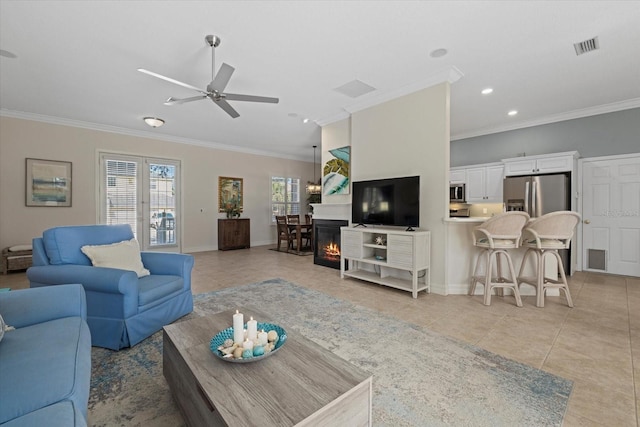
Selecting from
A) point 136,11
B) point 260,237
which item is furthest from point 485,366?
point 260,237

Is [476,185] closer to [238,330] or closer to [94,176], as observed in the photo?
[238,330]

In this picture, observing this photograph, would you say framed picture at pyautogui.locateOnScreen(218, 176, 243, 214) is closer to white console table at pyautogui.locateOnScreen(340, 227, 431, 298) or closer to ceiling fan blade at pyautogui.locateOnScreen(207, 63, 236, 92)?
white console table at pyautogui.locateOnScreen(340, 227, 431, 298)

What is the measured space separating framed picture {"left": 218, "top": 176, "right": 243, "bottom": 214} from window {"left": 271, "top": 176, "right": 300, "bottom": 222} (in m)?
1.12

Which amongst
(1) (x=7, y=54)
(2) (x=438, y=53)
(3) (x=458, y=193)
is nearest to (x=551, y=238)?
(2) (x=438, y=53)

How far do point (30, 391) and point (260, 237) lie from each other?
741 cm

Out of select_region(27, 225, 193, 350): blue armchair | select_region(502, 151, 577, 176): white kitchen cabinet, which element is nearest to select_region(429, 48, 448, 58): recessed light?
select_region(502, 151, 577, 176): white kitchen cabinet

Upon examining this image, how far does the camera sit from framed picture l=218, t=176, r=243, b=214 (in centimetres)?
747

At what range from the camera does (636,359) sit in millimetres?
2010

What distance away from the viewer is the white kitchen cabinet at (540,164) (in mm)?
4613

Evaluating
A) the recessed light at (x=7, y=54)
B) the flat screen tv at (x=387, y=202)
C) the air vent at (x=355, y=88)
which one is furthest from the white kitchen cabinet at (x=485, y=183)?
the recessed light at (x=7, y=54)

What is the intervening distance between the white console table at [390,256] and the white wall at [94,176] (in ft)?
14.3

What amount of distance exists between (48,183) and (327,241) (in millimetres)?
5393

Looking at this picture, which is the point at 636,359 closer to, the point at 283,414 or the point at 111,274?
the point at 283,414

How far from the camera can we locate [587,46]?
2926mm
